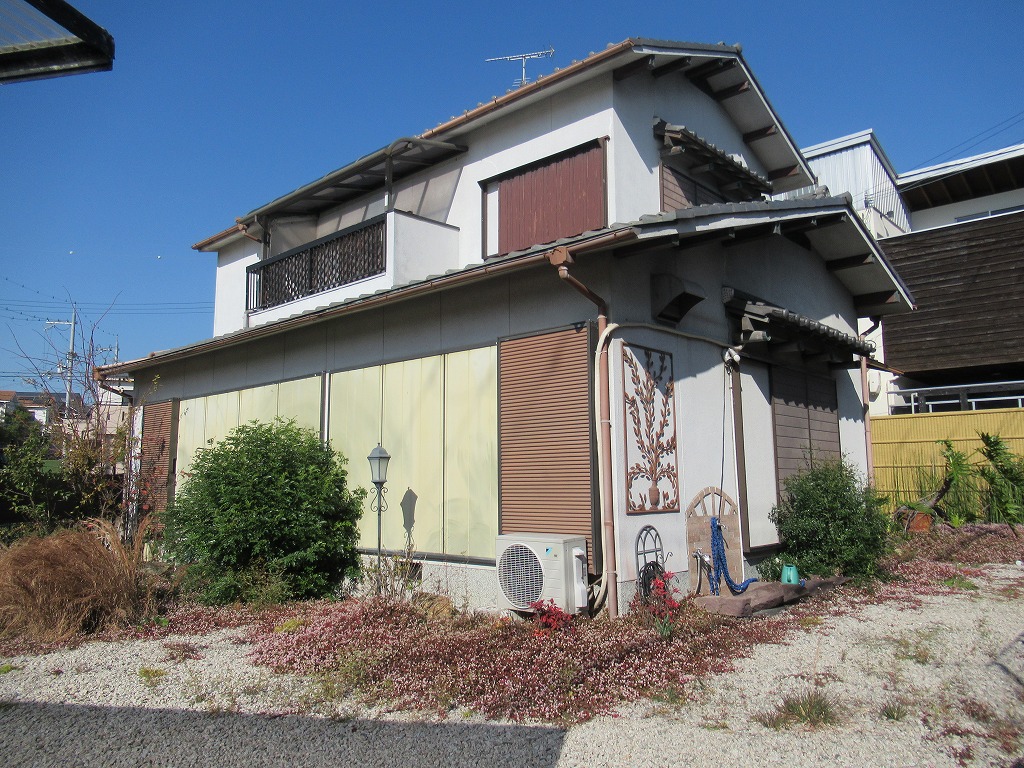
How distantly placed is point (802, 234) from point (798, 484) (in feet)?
12.4

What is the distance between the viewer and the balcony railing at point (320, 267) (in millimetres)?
11125

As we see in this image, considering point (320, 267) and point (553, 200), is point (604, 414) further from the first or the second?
point (320, 267)

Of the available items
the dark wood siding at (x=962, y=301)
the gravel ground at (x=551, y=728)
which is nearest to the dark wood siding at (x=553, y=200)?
the gravel ground at (x=551, y=728)

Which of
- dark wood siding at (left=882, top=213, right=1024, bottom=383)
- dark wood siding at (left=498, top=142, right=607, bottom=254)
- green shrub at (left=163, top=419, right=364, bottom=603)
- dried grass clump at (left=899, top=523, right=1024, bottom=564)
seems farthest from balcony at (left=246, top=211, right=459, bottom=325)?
dark wood siding at (left=882, top=213, right=1024, bottom=383)

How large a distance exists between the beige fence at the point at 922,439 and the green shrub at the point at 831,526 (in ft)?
14.7

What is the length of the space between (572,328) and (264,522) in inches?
167

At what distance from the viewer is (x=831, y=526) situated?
879cm

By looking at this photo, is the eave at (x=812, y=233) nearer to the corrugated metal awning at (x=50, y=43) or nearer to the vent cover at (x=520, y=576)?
the vent cover at (x=520, y=576)

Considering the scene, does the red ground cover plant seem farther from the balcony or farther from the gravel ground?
the balcony

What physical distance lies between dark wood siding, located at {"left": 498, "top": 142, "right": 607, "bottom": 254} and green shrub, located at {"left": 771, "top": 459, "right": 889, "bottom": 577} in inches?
165

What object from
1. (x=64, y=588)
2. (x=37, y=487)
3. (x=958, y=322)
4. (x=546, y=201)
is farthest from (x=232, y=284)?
(x=958, y=322)

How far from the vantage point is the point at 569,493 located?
714cm

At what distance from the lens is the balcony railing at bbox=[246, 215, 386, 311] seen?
1112 cm

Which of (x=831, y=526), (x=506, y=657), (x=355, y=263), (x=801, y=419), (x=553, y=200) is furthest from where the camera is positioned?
(x=355, y=263)
